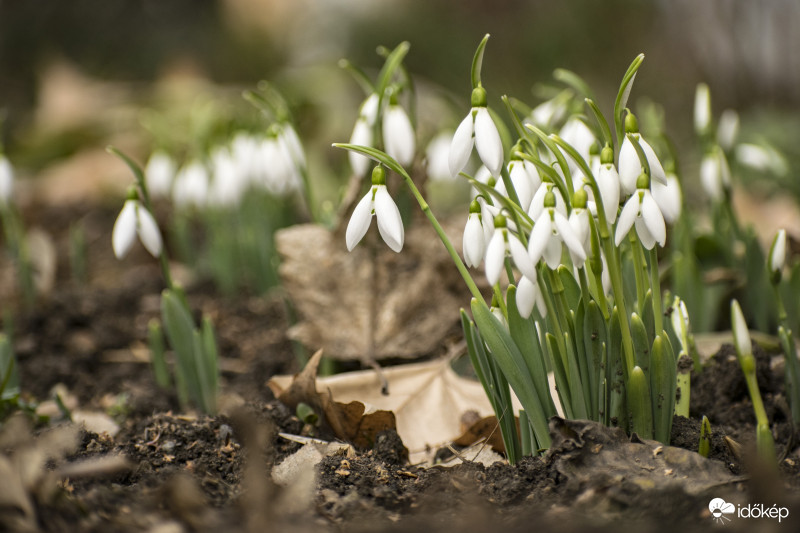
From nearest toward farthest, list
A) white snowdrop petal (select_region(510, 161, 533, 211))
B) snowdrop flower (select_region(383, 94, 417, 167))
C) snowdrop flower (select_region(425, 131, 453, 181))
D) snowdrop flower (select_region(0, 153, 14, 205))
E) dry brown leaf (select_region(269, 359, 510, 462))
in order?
white snowdrop petal (select_region(510, 161, 533, 211)) < dry brown leaf (select_region(269, 359, 510, 462)) < snowdrop flower (select_region(383, 94, 417, 167)) < snowdrop flower (select_region(0, 153, 14, 205)) < snowdrop flower (select_region(425, 131, 453, 181))

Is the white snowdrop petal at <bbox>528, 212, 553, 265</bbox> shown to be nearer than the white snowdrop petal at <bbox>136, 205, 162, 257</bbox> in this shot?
Yes

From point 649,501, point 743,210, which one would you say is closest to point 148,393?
point 649,501

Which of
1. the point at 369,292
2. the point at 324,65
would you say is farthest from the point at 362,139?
Answer: the point at 324,65

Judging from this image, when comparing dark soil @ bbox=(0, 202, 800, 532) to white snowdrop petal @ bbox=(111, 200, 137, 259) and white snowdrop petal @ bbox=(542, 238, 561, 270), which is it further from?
white snowdrop petal @ bbox=(111, 200, 137, 259)

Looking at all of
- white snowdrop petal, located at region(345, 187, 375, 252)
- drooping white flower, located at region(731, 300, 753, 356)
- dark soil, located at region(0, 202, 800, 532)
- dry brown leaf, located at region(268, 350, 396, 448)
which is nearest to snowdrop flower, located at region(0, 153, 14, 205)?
dark soil, located at region(0, 202, 800, 532)

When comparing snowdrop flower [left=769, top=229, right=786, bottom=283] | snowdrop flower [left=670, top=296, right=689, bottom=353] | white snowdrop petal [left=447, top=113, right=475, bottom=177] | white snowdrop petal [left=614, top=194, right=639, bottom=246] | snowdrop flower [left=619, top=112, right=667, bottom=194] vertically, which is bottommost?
snowdrop flower [left=670, top=296, right=689, bottom=353]

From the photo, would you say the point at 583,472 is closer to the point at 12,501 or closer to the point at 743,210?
the point at 12,501

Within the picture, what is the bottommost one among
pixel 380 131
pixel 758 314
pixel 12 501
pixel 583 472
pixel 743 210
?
pixel 743 210
